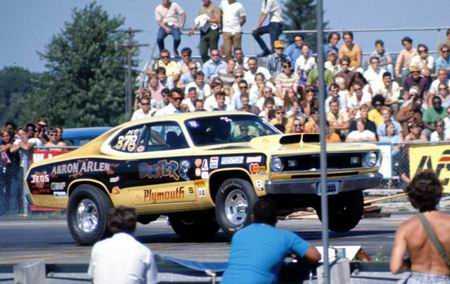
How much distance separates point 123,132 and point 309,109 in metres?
7.11

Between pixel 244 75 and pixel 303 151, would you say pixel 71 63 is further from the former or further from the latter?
pixel 303 151

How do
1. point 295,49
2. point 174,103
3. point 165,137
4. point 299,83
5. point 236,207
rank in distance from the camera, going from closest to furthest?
point 236,207, point 165,137, point 174,103, point 299,83, point 295,49

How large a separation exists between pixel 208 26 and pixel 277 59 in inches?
75.9

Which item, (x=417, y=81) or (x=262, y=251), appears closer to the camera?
(x=262, y=251)

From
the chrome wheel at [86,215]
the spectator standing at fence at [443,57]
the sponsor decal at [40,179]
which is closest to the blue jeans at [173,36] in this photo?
the spectator standing at fence at [443,57]

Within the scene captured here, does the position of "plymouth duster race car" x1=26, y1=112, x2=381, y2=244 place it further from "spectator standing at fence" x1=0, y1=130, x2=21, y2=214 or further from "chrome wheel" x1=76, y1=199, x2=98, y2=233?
"spectator standing at fence" x1=0, y1=130, x2=21, y2=214

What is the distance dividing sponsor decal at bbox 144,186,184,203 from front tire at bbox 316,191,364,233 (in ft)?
6.32

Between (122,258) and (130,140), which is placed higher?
(130,140)

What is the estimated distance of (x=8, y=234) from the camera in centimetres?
2181

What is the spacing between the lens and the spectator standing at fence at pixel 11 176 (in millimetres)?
26594

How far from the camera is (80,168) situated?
19281mm

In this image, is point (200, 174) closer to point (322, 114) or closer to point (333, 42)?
point (322, 114)

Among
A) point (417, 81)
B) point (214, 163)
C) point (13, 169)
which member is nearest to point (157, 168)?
point (214, 163)

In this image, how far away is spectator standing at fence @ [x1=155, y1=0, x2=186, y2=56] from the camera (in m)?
30.6
